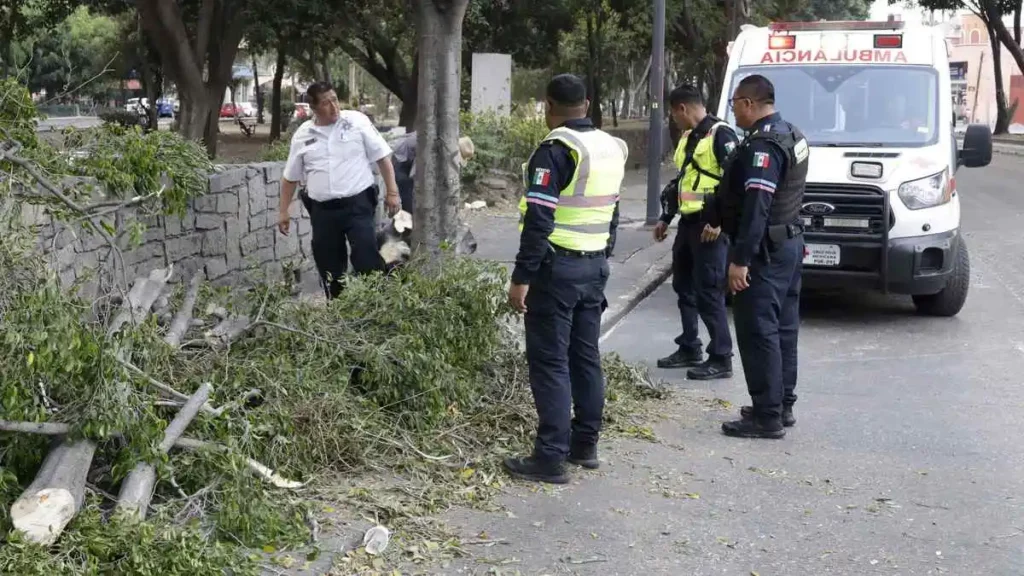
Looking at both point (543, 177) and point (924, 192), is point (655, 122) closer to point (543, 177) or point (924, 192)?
point (924, 192)

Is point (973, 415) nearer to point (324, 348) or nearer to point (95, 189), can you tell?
point (324, 348)

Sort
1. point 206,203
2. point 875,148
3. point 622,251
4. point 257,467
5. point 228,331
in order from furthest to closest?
point 622,251 → point 875,148 → point 206,203 → point 228,331 → point 257,467

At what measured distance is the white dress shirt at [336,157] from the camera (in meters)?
7.86

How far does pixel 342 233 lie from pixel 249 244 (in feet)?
4.66

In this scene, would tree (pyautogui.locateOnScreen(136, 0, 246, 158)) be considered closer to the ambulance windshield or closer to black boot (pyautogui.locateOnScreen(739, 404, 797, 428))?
the ambulance windshield

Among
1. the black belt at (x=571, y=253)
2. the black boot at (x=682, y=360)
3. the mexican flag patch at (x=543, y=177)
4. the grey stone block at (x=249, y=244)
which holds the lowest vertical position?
the black boot at (x=682, y=360)

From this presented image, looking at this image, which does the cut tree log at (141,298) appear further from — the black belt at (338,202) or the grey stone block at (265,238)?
the grey stone block at (265,238)

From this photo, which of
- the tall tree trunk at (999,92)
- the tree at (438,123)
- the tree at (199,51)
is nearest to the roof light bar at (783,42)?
the tree at (438,123)

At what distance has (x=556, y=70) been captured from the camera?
43500 mm

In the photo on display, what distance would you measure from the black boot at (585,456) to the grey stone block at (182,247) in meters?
3.47

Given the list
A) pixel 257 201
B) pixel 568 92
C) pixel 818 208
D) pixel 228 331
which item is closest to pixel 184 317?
pixel 228 331

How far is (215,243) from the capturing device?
A: 855 cm

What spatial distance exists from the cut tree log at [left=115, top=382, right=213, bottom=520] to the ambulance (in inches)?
224

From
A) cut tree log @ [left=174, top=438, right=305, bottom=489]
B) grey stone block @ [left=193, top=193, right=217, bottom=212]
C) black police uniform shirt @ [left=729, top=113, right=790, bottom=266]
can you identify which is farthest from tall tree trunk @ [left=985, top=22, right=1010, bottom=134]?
cut tree log @ [left=174, top=438, right=305, bottom=489]
